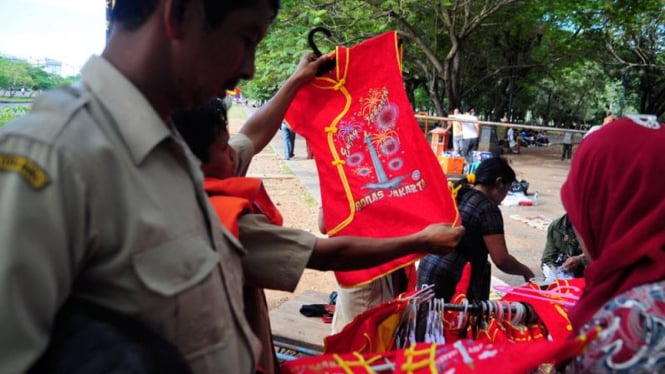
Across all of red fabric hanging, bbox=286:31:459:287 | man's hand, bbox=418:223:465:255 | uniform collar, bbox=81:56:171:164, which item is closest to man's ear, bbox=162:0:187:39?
uniform collar, bbox=81:56:171:164

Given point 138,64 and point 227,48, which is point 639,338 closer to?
point 227,48

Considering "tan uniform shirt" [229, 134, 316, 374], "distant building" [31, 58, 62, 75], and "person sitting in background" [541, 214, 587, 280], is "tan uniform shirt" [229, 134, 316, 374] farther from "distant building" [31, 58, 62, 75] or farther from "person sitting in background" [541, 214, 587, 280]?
"distant building" [31, 58, 62, 75]

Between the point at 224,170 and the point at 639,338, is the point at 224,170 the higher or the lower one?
the higher one

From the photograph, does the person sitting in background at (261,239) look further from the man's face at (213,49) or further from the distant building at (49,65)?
the distant building at (49,65)

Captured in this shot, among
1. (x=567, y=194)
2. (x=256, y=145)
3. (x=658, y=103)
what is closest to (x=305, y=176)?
(x=256, y=145)

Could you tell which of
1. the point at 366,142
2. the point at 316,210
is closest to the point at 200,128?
the point at 366,142

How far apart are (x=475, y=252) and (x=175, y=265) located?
100 inches

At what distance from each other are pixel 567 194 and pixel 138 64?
1.28 meters

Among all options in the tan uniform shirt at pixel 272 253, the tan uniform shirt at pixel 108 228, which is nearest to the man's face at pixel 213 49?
the tan uniform shirt at pixel 108 228

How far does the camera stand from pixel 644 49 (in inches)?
816

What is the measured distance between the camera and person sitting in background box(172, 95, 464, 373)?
153 cm

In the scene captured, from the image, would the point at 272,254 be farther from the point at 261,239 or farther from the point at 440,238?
the point at 440,238

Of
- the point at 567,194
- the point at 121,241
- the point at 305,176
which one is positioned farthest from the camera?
the point at 305,176

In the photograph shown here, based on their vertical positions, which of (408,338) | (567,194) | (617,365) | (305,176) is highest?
(567,194)
